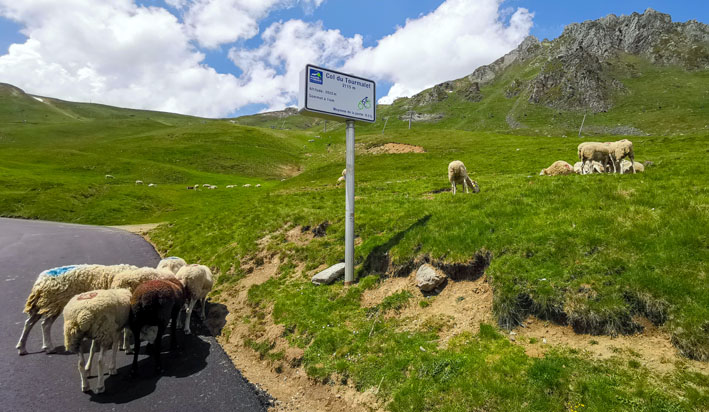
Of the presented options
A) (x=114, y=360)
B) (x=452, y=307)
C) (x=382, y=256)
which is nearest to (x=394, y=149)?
(x=382, y=256)

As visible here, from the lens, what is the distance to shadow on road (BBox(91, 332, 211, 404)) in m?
9.57

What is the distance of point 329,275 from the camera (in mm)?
15250

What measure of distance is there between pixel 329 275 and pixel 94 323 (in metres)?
8.82

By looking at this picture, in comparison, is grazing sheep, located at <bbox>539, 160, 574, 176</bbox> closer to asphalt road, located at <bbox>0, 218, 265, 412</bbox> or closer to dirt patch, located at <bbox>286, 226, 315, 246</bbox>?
dirt patch, located at <bbox>286, 226, 315, 246</bbox>

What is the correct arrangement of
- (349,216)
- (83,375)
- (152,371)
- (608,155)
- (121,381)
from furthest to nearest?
(608,155), (349,216), (152,371), (121,381), (83,375)

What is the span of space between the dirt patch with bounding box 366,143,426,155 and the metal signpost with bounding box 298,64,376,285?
57768 millimetres

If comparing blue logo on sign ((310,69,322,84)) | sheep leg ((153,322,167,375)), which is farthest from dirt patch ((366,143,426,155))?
sheep leg ((153,322,167,375))

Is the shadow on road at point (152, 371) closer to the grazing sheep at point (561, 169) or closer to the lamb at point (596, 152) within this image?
the lamb at point (596, 152)

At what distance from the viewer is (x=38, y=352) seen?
1135cm

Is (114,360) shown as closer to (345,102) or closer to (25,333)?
(25,333)

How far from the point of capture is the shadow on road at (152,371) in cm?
957

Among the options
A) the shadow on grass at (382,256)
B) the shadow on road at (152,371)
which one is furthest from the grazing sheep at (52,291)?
the shadow on grass at (382,256)

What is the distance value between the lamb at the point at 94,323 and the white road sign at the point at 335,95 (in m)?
10.0

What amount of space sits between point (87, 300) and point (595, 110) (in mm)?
212777
